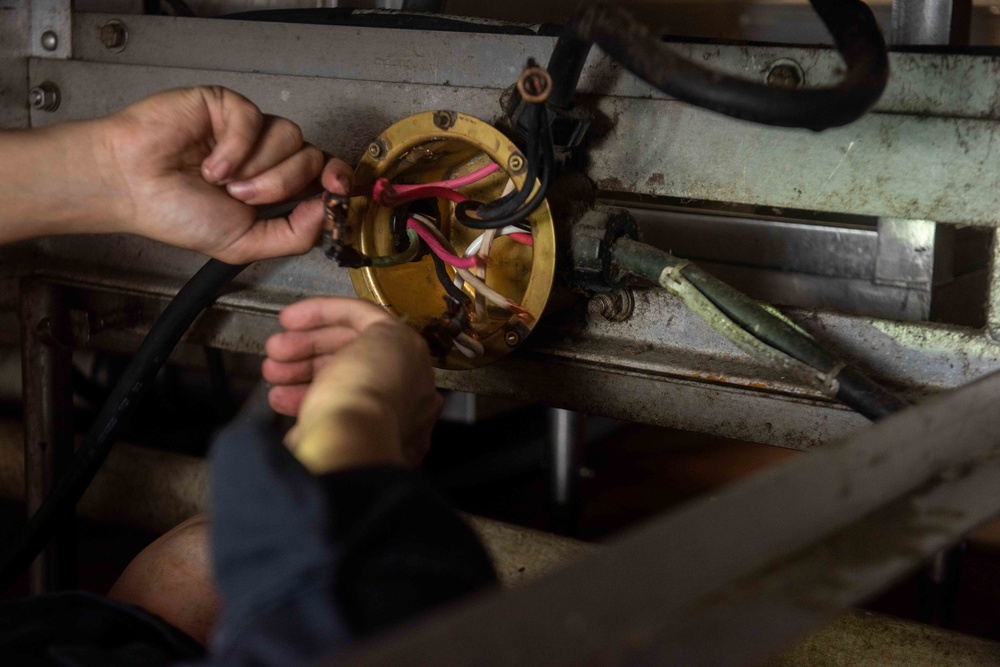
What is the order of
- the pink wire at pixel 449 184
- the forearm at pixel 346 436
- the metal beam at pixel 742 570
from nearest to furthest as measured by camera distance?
the metal beam at pixel 742 570, the forearm at pixel 346 436, the pink wire at pixel 449 184

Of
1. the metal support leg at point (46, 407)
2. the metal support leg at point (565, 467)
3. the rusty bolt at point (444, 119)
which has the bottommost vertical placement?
the metal support leg at point (565, 467)

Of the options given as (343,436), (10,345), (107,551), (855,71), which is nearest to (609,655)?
(343,436)

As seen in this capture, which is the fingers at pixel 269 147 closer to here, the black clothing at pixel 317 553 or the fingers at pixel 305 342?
the fingers at pixel 305 342

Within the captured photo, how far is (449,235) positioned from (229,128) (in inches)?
9.2

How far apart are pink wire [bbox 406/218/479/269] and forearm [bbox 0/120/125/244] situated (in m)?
0.25

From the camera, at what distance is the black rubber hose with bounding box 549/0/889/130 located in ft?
2.04

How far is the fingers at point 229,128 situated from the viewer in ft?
2.56

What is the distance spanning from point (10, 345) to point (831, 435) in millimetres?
1298

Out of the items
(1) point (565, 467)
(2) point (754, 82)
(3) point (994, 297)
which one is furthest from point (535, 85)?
(1) point (565, 467)

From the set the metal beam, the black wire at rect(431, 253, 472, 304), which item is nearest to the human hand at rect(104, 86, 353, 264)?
the black wire at rect(431, 253, 472, 304)

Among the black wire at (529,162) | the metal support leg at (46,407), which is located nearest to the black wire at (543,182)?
the black wire at (529,162)

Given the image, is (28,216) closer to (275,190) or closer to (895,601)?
(275,190)

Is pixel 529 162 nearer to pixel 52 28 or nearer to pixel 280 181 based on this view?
pixel 280 181

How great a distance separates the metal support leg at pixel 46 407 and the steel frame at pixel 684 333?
35mm
